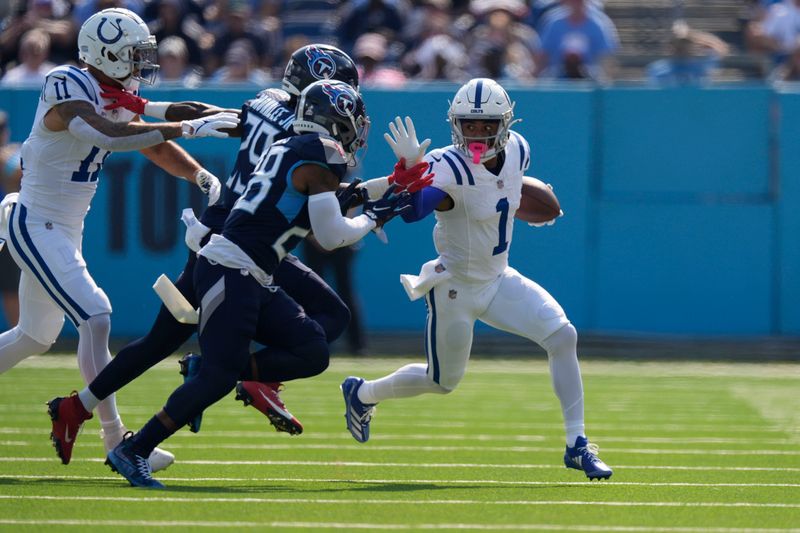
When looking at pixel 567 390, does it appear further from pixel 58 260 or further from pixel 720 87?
pixel 720 87

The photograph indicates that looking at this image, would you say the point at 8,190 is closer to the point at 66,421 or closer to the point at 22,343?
the point at 22,343

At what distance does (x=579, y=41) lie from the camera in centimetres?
1355

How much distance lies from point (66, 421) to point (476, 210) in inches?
79.3

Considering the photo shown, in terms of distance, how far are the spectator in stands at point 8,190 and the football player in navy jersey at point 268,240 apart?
20.1 feet

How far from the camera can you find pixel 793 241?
12.4m

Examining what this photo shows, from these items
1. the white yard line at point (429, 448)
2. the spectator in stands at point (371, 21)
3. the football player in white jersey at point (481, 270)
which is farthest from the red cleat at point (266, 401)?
the spectator in stands at point (371, 21)

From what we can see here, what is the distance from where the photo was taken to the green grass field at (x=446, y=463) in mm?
5375

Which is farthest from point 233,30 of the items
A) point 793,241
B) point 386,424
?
point 386,424

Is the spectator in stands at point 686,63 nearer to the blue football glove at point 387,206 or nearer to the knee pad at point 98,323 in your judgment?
the blue football glove at point 387,206

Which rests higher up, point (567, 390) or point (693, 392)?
point (567, 390)

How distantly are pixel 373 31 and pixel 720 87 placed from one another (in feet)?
11.4

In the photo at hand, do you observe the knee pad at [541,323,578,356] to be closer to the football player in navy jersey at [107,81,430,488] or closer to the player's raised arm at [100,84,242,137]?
the football player in navy jersey at [107,81,430,488]

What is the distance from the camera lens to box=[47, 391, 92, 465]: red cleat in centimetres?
637

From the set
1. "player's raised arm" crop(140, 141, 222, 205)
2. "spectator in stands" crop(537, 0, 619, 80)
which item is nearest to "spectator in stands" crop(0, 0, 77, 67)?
"spectator in stands" crop(537, 0, 619, 80)
